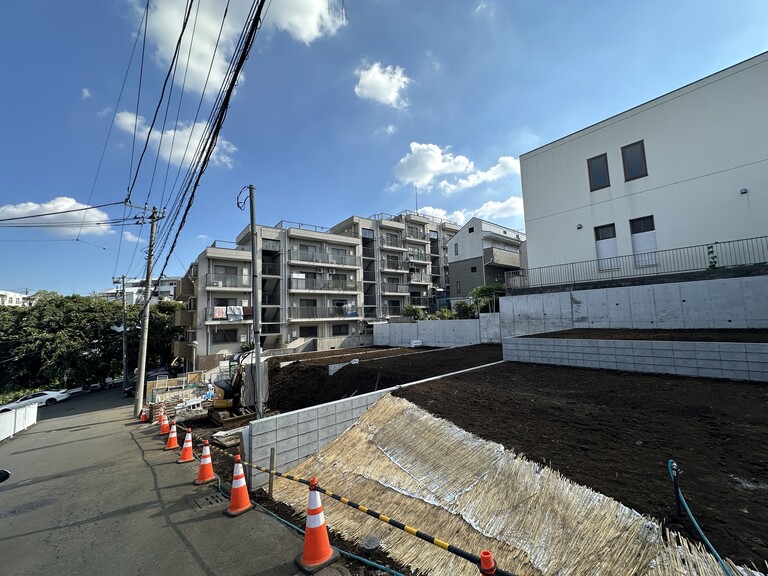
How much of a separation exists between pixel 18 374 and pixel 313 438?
122 feet

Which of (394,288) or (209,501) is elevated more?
(394,288)

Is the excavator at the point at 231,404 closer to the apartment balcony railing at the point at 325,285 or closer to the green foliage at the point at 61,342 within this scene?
the apartment balcony railing at the point at 325,285

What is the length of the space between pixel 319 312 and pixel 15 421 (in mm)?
17748

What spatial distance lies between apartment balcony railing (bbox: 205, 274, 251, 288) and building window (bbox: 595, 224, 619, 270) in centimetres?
2319

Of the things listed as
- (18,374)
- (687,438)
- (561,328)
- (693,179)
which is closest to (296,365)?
(561,328)

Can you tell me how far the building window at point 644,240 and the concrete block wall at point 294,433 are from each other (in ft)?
46.6

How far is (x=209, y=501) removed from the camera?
5070mm

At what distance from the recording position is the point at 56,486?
630 centimetres

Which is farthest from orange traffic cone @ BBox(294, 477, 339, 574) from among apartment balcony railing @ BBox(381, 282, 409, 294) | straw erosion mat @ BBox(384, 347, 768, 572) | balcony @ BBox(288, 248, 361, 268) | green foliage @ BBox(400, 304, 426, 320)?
apartment balcony railing @ BBox(381, 282, 409, 294)

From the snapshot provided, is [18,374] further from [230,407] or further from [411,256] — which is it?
[411,256]

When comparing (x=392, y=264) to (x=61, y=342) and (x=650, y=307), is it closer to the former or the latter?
(x=650, y=307)

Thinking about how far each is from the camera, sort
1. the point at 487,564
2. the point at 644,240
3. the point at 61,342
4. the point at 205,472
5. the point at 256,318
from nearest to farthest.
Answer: the point at 487,564 < the point at 205,472 < the point at 256,318 < the point at 644,240 < the point at 61,342

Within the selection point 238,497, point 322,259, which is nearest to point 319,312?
point 322,259

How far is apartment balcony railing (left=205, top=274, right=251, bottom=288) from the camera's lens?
76.6ft
